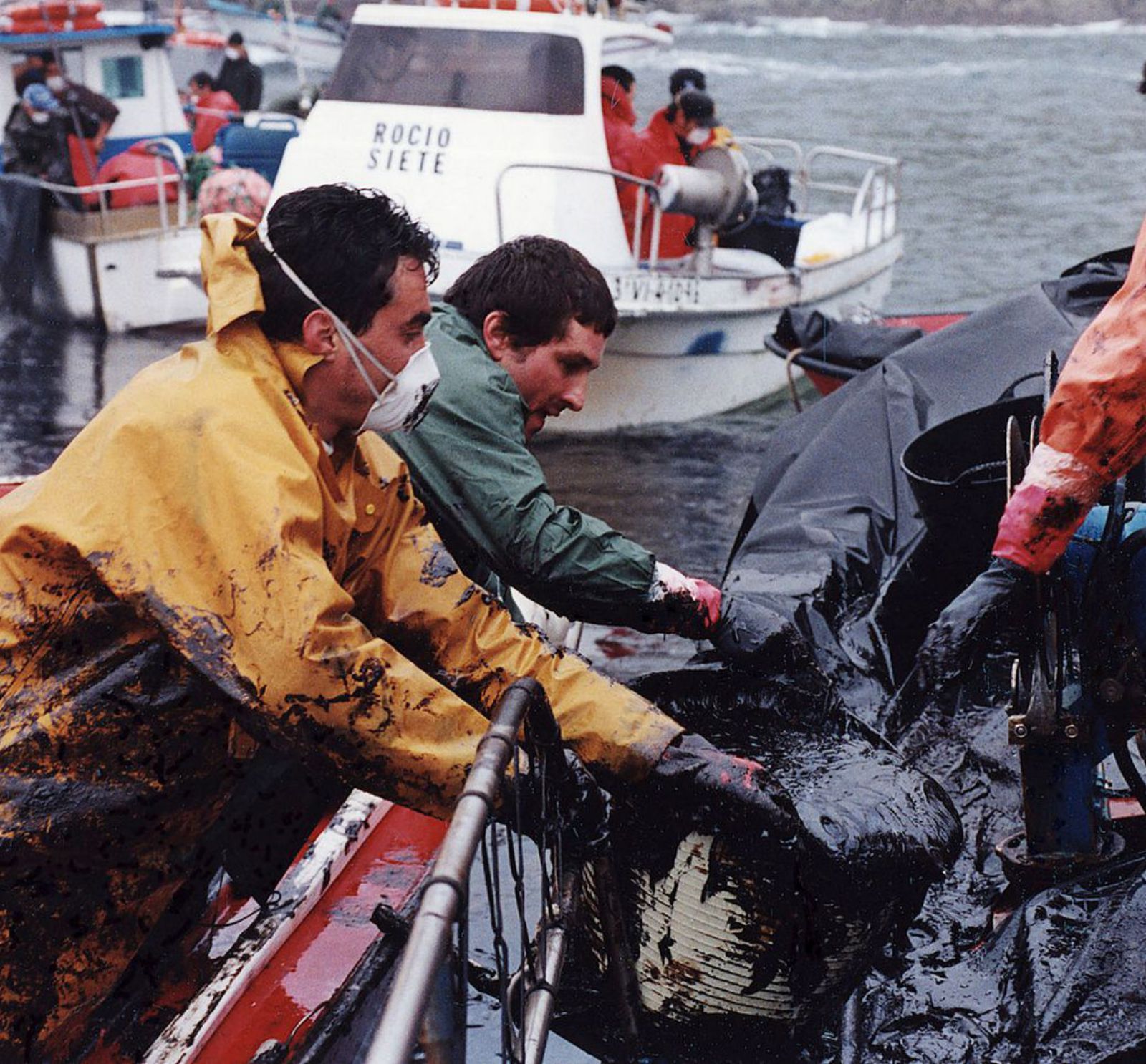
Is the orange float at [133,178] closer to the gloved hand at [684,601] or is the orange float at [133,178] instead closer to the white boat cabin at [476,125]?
the white boat cabin at [476,125]

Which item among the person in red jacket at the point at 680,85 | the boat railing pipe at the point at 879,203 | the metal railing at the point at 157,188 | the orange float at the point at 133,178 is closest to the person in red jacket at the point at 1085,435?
the person in red jacket at the point at 680,85

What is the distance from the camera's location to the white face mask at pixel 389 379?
2248mm

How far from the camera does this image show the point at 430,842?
345cm

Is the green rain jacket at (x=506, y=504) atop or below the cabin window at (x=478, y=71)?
atop

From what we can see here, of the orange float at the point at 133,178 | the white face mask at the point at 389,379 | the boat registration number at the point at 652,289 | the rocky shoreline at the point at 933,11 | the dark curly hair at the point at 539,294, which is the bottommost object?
the rocky shoreline at the point at 933,11

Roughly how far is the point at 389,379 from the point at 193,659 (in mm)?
569

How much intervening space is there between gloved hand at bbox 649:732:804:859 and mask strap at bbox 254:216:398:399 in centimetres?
74

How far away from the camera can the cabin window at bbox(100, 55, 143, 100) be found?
1485cm

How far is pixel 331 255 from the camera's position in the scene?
2252mm

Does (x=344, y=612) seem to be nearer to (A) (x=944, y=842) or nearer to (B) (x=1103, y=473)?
(A) (x=944, y=842)

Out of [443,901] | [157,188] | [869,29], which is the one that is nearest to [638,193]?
[157,188]

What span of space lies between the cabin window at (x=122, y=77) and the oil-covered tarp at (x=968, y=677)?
37.2ft

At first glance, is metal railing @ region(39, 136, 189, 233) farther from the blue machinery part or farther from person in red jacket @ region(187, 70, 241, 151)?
the blue machinery part

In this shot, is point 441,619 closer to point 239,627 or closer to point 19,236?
point 239,627
